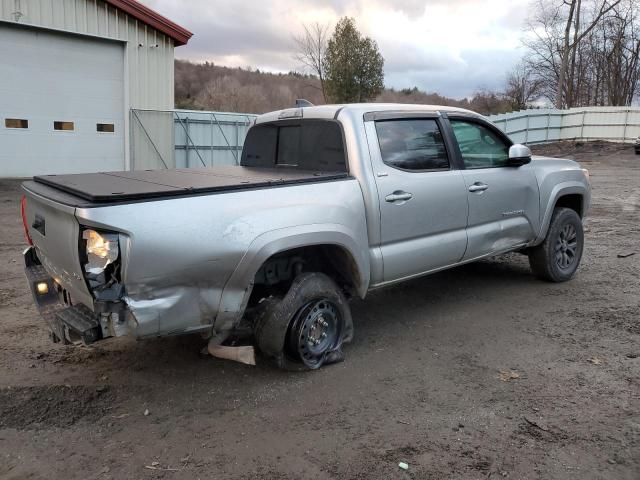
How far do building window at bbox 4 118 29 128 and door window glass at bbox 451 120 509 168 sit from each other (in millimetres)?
12841

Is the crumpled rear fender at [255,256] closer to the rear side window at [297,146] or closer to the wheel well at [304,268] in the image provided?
the wheel well at [304,268]

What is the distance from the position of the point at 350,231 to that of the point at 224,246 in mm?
1031

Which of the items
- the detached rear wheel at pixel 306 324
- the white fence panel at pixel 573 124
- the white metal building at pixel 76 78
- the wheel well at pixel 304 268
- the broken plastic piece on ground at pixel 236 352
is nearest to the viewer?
the broken plastic piece on ground at pixel 236 352

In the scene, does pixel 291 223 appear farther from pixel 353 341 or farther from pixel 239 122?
pixel 239 122

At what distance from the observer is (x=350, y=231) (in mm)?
3938

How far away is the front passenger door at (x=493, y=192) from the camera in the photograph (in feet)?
16.4

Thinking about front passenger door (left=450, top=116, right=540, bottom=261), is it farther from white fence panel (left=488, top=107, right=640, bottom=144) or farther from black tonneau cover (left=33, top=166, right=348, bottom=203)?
white fence panel (left=488, top=107, right=640, bottom=144)

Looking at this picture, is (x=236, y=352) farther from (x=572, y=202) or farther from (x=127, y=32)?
(x=127, y=32)

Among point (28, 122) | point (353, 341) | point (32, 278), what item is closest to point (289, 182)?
point (353, 341)

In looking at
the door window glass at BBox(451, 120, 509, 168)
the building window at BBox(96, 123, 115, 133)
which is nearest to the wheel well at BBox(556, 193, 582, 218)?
the door window glass at BBox(451, 120, 509, 168)

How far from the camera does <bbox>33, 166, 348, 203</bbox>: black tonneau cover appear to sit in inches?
122

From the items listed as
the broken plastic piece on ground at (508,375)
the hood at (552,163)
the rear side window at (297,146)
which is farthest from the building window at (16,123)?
the broken plastic piece on ground at (508,375)

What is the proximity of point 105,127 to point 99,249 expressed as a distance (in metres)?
13.6

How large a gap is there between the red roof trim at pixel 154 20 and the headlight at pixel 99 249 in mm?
13602
